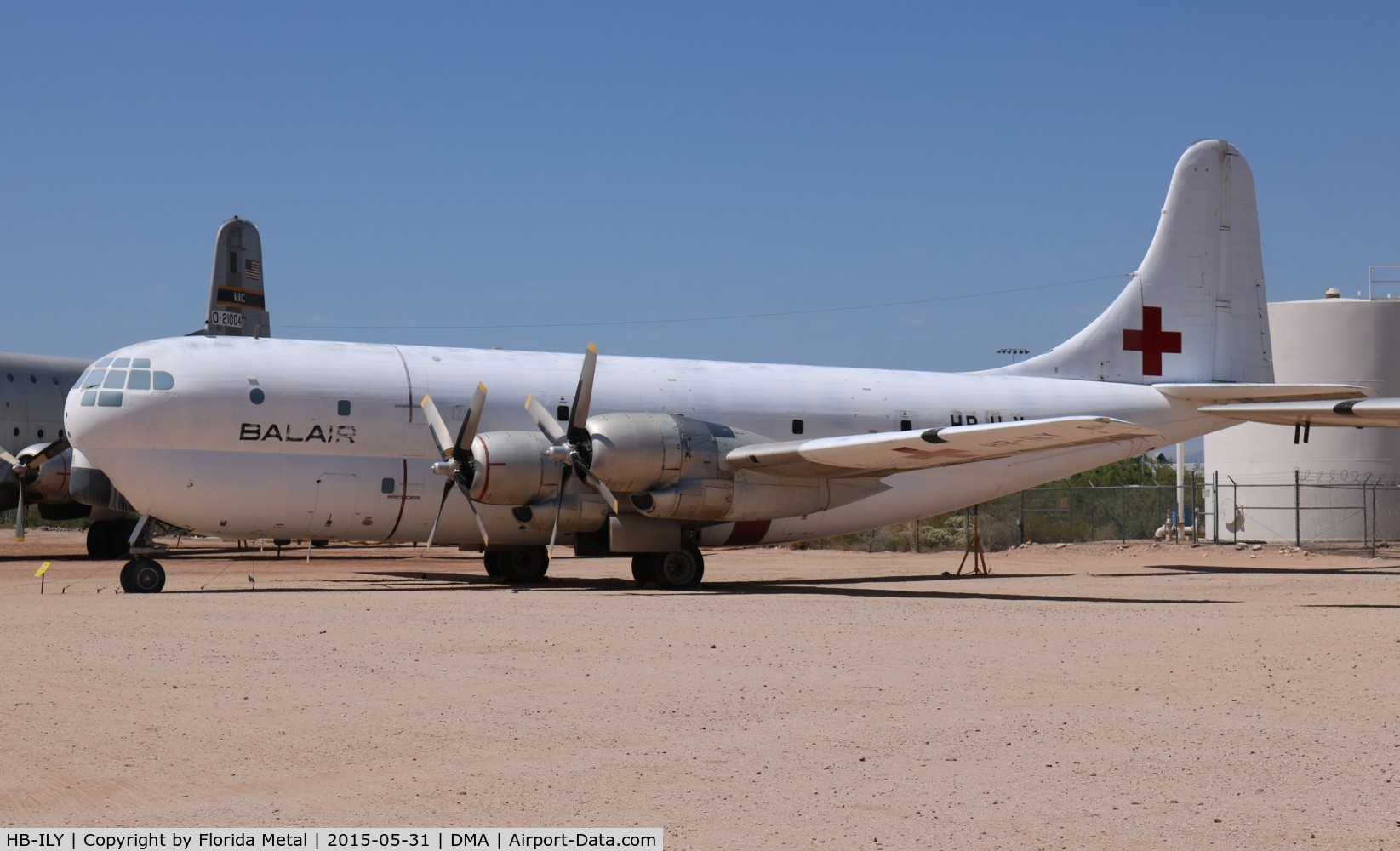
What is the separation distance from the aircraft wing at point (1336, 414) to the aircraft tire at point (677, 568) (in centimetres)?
1016

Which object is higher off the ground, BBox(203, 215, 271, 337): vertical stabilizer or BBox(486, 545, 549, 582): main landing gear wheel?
BBox(203, 215, 271, 337): vertical stabilizer

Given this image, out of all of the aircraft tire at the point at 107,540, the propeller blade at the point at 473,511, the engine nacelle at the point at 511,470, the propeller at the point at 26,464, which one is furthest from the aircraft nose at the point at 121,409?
the aircraft tire at the point at 107,540

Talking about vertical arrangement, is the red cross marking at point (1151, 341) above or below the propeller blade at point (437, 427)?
above

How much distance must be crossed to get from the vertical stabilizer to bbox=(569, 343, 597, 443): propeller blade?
2158 cm

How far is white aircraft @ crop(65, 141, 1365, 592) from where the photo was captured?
20250 millimetres

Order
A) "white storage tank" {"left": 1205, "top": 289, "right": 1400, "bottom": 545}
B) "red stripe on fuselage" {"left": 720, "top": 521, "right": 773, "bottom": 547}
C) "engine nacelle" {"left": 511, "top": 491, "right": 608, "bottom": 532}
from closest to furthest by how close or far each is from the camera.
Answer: "engine nacelle" {"left": 511, "top": 491, "right": 608, "bottom": 532} < "red stripe on fuselage" {"left": 720, "top": 521, "right": 773, "bottom": 547} < "white storage tank" {"left": 1205, "top": 289, "right": 1400, "bottom": 545}

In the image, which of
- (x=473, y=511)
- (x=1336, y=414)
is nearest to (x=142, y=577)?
(x=473, y=511)

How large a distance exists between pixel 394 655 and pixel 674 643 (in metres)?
2.71

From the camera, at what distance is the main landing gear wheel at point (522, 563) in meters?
23.7

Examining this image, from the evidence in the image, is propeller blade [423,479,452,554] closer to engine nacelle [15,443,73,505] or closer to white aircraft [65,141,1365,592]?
white aircraft [65,141,1365,592]

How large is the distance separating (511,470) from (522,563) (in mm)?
3747

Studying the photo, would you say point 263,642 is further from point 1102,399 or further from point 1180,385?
point 1180,385

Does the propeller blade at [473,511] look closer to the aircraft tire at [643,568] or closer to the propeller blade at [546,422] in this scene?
the propeller blade at [546,422]

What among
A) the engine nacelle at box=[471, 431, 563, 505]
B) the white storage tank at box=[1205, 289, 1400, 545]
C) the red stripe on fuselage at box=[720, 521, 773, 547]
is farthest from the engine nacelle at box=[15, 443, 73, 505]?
the white storage tank at box=[1205, 289, 1400, 545]
